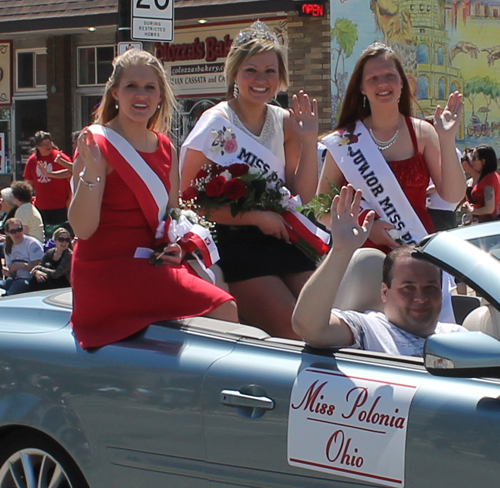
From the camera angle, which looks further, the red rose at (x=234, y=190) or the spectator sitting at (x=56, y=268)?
the spectator sitting at (x=56, y=268)

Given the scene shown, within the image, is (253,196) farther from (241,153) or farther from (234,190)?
(241,153)

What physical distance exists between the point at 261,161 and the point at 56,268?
4.80m

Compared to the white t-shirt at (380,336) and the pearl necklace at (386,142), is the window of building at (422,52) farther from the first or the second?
the white t-shirt at (380,336)

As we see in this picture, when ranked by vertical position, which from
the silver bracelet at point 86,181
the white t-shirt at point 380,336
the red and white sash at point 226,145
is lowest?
the white t-shirt at point 380,336

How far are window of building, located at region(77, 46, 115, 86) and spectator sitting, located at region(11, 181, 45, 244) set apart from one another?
617 centimetres

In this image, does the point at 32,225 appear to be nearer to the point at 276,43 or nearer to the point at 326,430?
the point at 276,43

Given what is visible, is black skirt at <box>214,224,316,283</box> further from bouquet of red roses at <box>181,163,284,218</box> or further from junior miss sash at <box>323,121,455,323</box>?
junior miss sash at <box>323,121,455,323</box>

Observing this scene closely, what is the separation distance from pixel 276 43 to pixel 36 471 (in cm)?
221

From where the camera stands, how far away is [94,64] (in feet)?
52.3

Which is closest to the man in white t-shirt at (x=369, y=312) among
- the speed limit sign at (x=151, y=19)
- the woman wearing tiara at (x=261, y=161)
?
the woman wearing tiara at (x=261, y=161)

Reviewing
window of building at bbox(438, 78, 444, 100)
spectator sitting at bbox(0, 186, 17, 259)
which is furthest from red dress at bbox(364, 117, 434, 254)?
window of building at bbox(438, 78, 444, 100)

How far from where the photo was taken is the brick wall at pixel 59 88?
15.9 metres

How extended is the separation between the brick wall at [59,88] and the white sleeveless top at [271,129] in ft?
39.7

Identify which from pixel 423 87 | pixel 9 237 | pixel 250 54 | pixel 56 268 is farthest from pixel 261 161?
pixel 423 87
